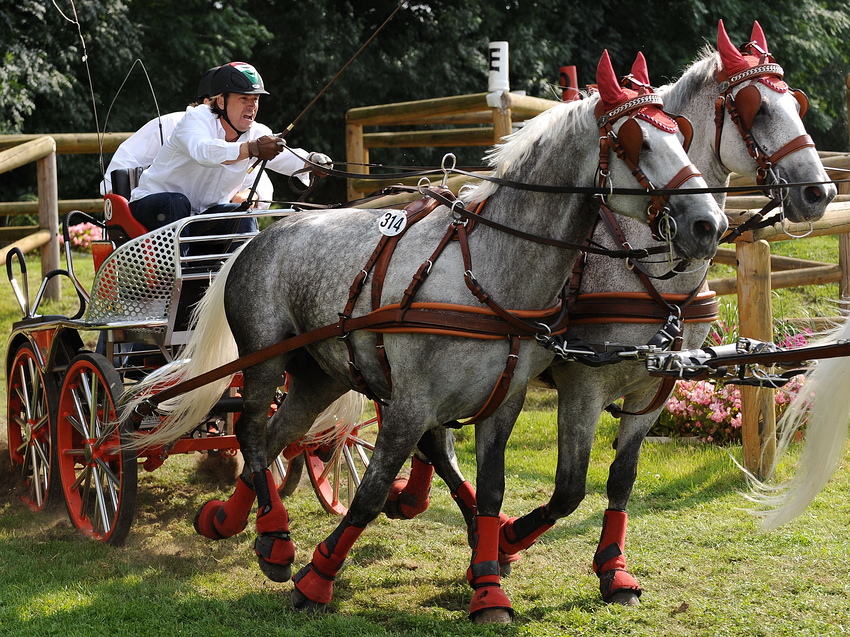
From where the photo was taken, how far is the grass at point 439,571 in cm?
368

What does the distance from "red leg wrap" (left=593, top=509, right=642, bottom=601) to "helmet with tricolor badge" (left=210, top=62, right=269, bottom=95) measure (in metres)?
2.53

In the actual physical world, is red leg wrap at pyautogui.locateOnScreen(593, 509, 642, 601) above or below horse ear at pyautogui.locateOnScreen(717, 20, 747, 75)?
below

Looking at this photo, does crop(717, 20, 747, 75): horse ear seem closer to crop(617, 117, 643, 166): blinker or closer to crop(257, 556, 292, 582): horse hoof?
crop(617, 117, 643, 166): blinker

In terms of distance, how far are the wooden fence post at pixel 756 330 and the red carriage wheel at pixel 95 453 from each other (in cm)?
330

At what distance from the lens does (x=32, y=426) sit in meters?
5.24

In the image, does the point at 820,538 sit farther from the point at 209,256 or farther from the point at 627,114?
the point at 209,256

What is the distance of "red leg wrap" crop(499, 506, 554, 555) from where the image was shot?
13.4 ft

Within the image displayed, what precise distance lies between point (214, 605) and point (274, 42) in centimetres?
1240

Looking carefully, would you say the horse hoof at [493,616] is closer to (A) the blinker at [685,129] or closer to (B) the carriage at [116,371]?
(B) the carriage at [116,371]

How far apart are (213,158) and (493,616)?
7.53ft

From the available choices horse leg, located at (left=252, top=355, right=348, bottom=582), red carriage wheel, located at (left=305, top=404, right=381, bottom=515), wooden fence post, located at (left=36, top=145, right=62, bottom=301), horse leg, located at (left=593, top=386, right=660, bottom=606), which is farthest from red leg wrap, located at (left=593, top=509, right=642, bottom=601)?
wooden fence post, located at (left=36, top=145, right=62, bottom=301)

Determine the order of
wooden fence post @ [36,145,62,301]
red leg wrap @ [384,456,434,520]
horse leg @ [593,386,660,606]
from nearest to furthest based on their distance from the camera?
horse leg @ [593,386,660,606]
red leg wrap @ [384,456,434,520]
wooden fence post @ [36,145,62,301]

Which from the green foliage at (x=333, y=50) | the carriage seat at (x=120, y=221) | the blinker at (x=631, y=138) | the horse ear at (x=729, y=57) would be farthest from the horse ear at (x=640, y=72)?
the green foliage at (x=333, y=50)

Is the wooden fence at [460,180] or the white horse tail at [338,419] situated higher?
the wooden fence at [460,180]
